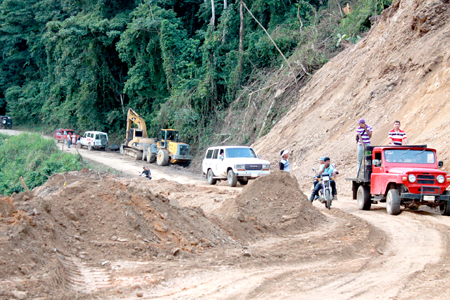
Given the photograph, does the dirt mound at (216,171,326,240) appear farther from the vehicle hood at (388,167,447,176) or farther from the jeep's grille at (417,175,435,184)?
the jeep's grille at (417,175,435,184)

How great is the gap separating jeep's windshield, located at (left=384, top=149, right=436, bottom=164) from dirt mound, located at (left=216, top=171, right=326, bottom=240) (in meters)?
2.68

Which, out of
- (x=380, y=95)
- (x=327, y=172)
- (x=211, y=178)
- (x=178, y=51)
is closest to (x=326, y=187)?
(x=327, y=172)

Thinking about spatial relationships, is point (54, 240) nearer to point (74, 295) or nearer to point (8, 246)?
point (8, 246)

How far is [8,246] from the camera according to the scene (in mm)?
5711

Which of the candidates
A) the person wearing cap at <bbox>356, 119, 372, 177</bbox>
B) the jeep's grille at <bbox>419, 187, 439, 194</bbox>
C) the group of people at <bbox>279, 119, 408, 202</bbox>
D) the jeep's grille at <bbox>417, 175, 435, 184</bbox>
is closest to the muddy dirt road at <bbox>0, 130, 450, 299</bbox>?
the jeep's grille at <bbox>419, 187, 439, 194</bbox>

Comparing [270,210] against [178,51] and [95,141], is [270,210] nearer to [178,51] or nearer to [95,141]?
[178,51]

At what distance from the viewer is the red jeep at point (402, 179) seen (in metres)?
10.7

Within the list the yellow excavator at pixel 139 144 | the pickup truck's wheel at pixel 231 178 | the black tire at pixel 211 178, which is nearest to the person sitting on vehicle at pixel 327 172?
the pickup truck's wheel at pixel 231 178

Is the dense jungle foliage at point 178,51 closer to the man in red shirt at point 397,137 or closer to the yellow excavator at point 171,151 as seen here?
the yellow excavator at point 171,151

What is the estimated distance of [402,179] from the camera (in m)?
10.7

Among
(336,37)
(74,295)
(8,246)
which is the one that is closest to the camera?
(74,295)

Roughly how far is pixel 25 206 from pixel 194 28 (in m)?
39.5

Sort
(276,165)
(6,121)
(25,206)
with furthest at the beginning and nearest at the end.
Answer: (6,121), (276,165), (25,206)

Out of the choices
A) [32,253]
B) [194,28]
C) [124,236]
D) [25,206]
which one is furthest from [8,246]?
[194,28]
